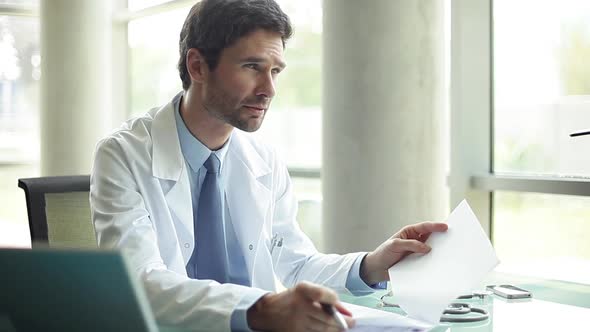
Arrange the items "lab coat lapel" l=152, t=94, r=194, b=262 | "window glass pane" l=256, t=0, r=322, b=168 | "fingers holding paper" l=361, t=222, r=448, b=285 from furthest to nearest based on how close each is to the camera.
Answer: "window glass pane" l=256, t=0, r=322, b=168
"lab coat lapel" l=152, t=94, r=194, b=262
"fingers holding paper" l=361, t=222, r=448, b=285

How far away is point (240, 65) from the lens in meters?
1.79

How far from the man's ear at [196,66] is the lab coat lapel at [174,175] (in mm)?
169

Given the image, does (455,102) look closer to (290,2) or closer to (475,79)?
(475,79)

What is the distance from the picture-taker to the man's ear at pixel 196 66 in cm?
185

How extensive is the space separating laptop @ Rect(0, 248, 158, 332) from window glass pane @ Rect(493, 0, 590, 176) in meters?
2.39

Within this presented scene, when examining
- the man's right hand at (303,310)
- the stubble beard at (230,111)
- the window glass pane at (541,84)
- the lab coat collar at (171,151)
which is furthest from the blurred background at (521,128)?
the man's right hand at (303,310)

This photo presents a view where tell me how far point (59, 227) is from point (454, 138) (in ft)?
6.22

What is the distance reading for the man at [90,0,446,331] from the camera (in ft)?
5.26

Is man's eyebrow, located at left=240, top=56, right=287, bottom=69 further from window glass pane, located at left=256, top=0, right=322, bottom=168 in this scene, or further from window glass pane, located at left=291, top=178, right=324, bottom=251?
window glass pane, located at left=256, top=0, right=322, bottom=168

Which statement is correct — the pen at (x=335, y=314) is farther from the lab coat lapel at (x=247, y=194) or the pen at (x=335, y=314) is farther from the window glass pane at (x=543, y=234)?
the window glass pane at (x=543, y=234)

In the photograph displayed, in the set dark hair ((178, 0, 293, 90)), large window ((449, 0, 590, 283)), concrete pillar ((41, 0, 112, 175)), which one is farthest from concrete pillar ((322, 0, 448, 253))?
concrete pillar ((41, 0, 112, 175))

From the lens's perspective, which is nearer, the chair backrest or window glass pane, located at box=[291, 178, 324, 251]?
the chair backrest

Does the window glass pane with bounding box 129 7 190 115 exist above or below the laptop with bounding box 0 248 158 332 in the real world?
above

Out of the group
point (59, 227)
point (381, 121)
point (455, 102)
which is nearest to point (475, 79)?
point (455, 102)
